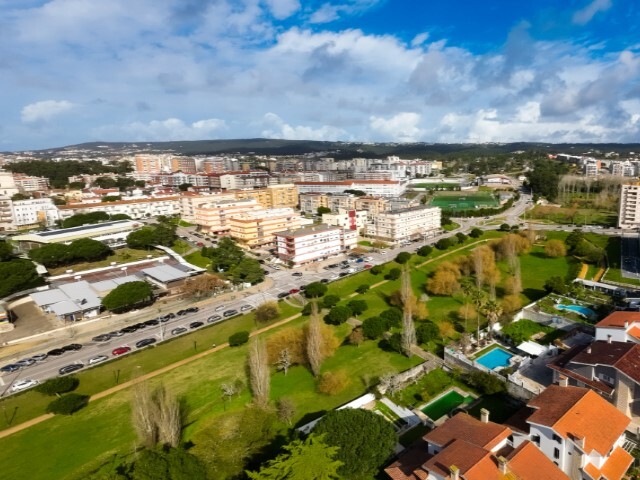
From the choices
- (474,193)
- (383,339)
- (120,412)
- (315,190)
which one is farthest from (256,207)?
(474,193)

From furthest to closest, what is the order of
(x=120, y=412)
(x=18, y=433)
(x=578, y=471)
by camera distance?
(x=120, y=412) < (x=18, y=433) < (x=578, y=471)

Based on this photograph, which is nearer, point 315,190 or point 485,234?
point 485,234

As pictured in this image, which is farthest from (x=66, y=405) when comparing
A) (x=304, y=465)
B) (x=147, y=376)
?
(x=304, y=465)

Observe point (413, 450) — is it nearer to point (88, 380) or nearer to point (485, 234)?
point (88, 380)

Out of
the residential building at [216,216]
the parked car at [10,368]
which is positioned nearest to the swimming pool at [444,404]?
the parked car at [10,368]

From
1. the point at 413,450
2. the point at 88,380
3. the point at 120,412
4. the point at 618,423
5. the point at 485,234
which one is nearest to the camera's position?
the point at 618,423

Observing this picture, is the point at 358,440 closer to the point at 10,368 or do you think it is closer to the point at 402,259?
the point at 10,368
